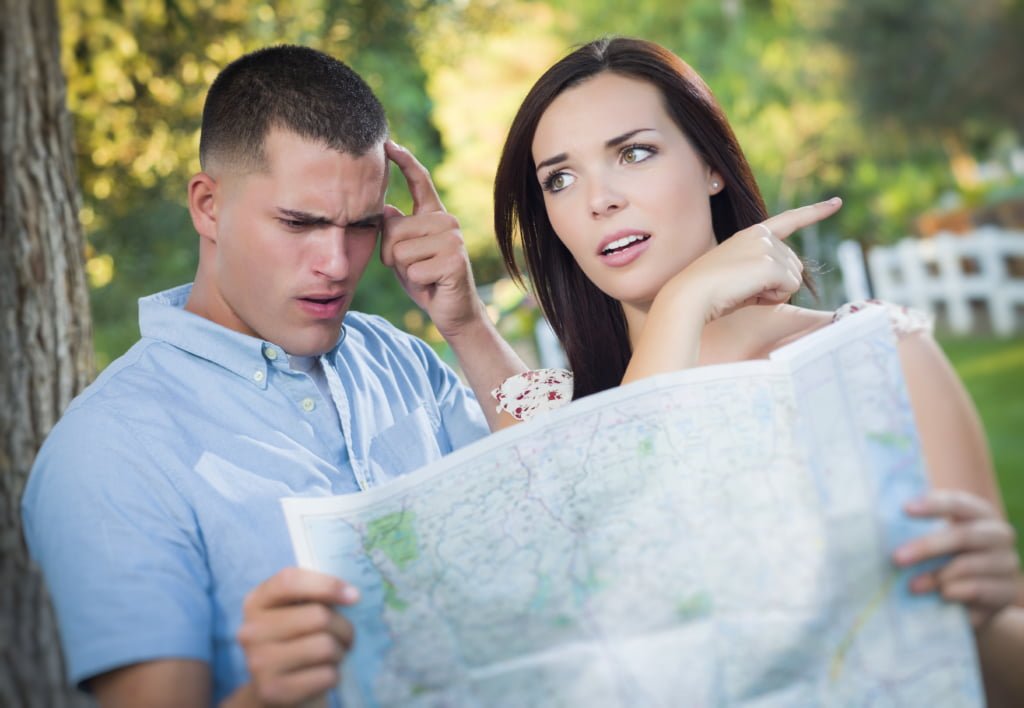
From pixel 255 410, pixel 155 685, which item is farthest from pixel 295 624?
pixel 255 410

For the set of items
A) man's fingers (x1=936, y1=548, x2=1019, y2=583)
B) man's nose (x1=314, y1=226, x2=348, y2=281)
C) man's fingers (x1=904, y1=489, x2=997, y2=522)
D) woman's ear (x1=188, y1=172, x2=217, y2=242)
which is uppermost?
woman's ear (x1=188, y1=172, x2=217, y2=242)

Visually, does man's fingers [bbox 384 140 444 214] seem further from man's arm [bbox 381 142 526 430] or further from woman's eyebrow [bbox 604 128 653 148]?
woman's eyebrow [bbox 604 128 653 148]

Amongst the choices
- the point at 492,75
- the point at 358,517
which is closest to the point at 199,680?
the point at 358,517

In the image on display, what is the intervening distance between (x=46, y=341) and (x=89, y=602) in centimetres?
127

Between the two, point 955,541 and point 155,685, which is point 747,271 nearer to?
point 955,541

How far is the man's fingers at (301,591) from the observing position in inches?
57.2

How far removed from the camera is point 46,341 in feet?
9.21

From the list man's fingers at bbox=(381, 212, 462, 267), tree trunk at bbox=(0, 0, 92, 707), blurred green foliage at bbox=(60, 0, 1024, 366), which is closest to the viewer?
man's fingers at bbox=(381, 212, 462, 267)

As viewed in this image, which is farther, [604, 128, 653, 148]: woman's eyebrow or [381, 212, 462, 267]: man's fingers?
[381, 212, 462, 267]: man's fingers

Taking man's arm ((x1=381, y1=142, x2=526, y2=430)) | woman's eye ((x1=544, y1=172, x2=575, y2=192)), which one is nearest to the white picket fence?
man's arm ((x1=381, y1=142, x2=526, y2=430))

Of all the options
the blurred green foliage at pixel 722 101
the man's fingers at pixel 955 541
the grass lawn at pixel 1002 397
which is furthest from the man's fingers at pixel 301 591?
the grass lawn at pixel 1002 397

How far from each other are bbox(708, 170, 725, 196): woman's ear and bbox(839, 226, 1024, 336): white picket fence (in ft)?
27.4

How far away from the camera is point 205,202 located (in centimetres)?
224

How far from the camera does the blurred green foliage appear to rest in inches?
237
